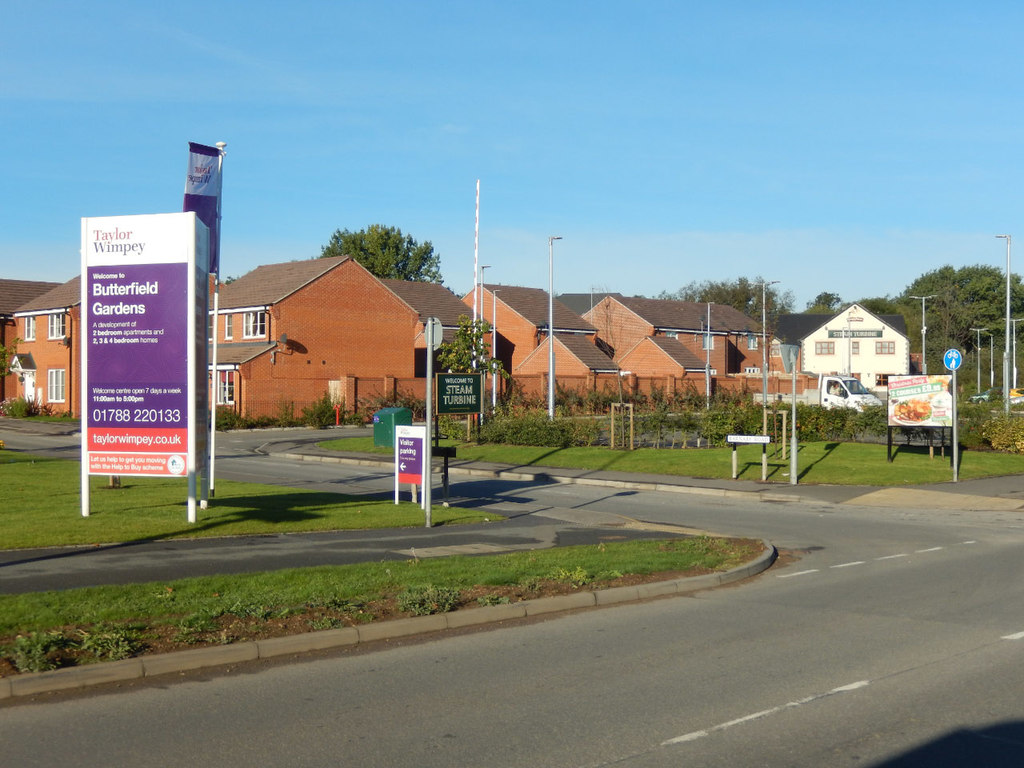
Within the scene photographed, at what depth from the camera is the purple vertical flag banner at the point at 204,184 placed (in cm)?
1878

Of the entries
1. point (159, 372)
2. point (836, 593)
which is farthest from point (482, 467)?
point (836, 593)

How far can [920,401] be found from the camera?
90.7ft

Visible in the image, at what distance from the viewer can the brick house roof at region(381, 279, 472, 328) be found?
66500mm

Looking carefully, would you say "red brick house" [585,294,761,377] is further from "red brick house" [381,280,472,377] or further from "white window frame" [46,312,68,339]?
"white window frame" [46,312,68,339]

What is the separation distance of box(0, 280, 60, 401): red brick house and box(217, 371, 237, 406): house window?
1585 centimetres

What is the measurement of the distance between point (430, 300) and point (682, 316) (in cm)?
2473

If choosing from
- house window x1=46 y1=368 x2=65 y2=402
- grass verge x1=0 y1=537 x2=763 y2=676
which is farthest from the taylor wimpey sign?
house window x1=46 y1=368 x2=65 y2=402

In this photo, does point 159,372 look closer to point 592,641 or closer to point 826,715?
point 592,641

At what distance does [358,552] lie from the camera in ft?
43.6

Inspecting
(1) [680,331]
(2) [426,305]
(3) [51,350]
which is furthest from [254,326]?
(1) [680,331]

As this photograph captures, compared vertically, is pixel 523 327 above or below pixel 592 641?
above

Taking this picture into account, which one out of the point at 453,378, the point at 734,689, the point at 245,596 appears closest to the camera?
the point at 734,689

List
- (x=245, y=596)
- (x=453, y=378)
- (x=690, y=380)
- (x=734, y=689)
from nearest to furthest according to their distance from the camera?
(x=734, y=689) < (x=245, y=596) < (x=453, y=378) < (x=690, y=380)

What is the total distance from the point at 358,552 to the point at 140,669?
5.53 metres
